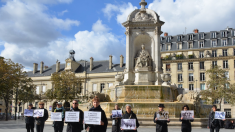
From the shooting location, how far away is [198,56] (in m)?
66.1

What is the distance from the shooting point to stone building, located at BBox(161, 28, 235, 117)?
63062mm

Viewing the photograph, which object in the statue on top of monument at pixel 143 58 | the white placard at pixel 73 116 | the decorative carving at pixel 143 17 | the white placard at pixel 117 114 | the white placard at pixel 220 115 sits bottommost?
the white placard at pixel 220 115

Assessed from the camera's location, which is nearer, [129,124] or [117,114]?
[129,124]

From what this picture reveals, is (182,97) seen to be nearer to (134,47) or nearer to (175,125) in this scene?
(175,125)

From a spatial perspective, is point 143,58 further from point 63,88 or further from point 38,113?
point 63,88

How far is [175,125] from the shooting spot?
57.9ft

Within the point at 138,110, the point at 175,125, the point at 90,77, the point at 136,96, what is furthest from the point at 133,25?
the point at 90,77

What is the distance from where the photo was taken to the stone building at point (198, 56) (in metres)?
63.1

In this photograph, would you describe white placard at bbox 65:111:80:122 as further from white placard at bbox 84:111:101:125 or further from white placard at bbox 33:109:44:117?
white placard at bbox 33:109:44:117

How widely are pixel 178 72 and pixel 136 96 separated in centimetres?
4741

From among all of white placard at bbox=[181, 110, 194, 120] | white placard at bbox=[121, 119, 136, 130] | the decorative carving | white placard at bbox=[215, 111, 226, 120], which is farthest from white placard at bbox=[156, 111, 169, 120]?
the decorative carving

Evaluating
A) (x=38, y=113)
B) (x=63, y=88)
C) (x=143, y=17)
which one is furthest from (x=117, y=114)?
(x=63, y=88)

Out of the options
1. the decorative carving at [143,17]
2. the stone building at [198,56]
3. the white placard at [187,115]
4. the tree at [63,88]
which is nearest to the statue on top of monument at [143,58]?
the decorative carving at [143,17]

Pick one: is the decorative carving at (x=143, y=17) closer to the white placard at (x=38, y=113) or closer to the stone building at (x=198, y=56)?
the white placard at (x=38, y=113)
